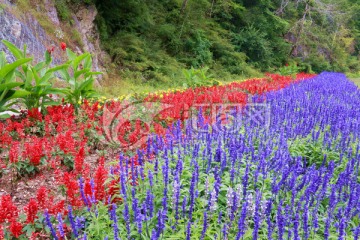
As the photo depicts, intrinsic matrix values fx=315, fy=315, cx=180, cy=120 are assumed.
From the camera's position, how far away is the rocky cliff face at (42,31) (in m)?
7.58

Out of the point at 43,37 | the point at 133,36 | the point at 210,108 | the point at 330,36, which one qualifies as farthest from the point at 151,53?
the point at 330,36

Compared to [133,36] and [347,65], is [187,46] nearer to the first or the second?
[133,36]

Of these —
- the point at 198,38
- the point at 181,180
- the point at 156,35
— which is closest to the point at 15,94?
the point at 181,180

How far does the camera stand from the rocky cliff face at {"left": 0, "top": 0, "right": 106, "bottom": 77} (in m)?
7.58

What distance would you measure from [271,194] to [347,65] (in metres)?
40.6

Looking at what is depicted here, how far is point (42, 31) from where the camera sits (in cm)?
913

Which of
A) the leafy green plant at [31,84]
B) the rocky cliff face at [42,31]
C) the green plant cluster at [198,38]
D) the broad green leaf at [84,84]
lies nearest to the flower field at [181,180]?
the leafy green plant at [31,84]

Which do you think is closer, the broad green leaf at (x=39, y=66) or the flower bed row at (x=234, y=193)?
the flower bed row at (x=234, y=193)

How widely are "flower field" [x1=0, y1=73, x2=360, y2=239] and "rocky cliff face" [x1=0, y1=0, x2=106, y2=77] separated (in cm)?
328

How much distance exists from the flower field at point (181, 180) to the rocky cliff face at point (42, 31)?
3278 millimetres

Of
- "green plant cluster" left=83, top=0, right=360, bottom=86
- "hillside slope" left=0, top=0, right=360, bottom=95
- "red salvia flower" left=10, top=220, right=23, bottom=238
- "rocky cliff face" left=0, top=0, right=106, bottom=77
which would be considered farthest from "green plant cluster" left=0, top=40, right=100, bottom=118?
"green plant cluster" left=83, top=0, right=360, bottom=86

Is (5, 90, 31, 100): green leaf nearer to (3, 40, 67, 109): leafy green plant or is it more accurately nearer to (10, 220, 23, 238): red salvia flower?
(3, 40, 67, 109): leafy green plant

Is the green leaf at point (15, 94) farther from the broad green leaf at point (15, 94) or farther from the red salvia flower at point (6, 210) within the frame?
the red salvia flower at point (6, 210)

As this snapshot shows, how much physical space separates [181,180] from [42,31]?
8.11 m
